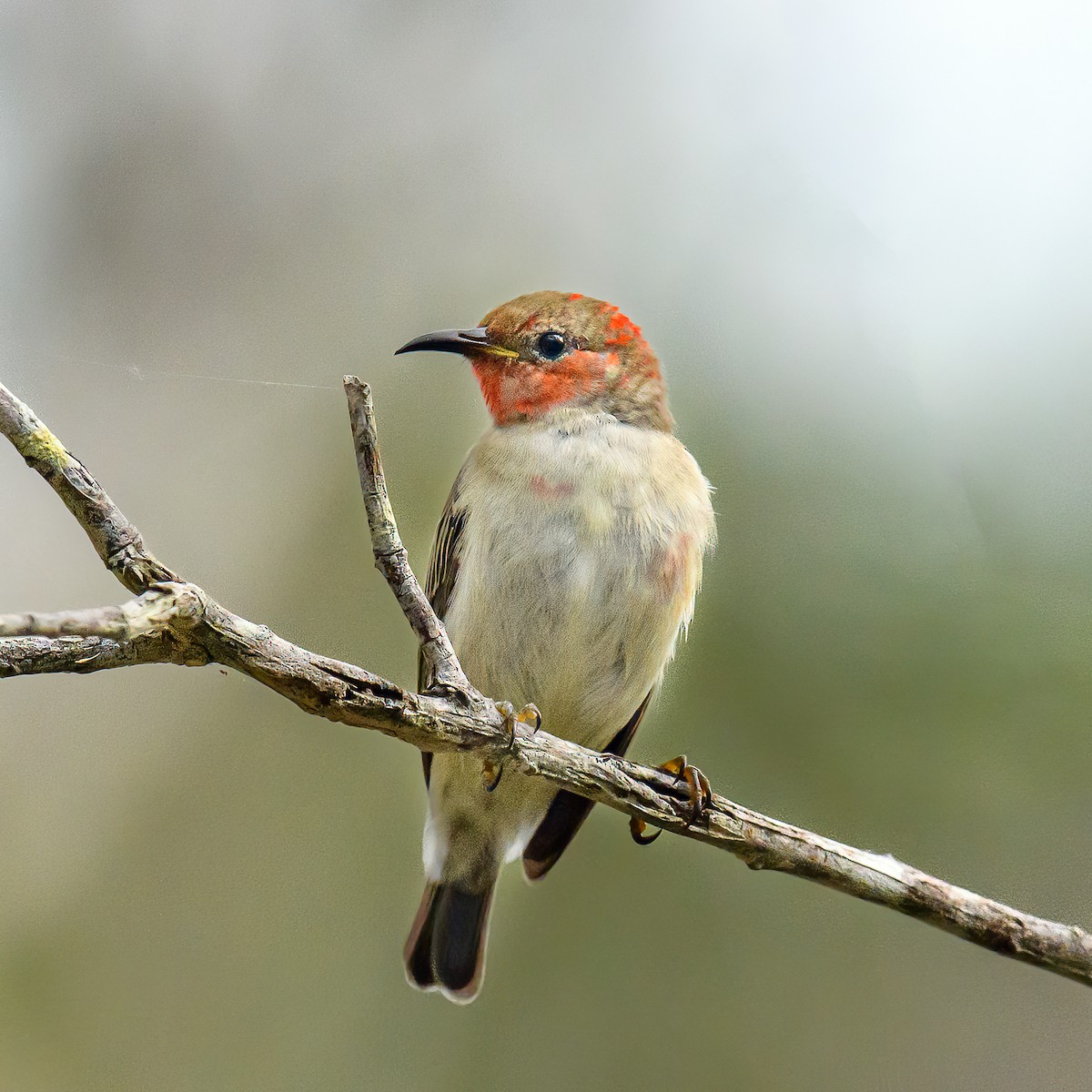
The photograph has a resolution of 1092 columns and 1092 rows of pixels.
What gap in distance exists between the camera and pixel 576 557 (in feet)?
7.80

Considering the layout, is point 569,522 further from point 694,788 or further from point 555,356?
point 694,788

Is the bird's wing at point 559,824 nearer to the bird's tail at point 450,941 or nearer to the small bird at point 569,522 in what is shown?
the bird's tail at point 450,941

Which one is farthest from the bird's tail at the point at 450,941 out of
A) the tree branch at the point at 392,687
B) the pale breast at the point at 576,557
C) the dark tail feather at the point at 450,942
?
the tree branch at the point at 392,687

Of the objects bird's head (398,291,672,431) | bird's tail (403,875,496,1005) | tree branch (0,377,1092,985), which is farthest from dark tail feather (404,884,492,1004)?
bird's head (398,291,672,431)

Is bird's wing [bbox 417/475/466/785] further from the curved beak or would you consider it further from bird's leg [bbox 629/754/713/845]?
bird's leg [bbox 629/754/713/845]

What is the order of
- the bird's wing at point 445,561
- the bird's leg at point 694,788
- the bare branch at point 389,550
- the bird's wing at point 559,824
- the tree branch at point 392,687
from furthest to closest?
the bird's wing at point 559,824
the bird's wing at point 445,561
the bird's leg at point 694,788
the bare branch at point 389,550
the tree branch at point 392,687

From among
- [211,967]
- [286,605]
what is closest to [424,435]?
[286,605]

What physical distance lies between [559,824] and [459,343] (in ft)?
4.77

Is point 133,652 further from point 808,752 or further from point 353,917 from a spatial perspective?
point 353,917

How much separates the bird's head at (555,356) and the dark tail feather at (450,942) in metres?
1.51

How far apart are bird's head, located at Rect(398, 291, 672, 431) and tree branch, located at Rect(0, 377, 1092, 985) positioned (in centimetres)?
88

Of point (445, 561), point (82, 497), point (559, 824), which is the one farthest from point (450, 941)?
point (82, 497)

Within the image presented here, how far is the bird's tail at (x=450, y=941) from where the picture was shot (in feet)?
9.77

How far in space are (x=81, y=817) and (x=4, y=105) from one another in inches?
93.6
